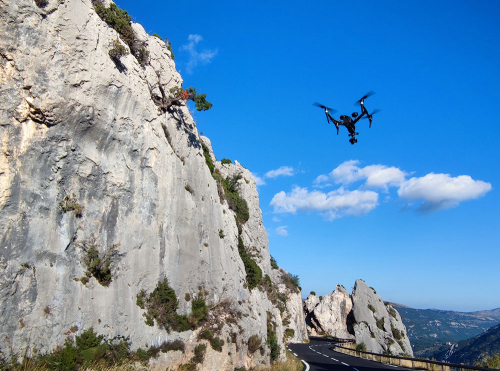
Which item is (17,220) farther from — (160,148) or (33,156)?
(160,148)

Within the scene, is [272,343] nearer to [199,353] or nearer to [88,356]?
[199,353]

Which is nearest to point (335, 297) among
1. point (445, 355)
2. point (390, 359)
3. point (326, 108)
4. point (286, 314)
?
point (286, 314)

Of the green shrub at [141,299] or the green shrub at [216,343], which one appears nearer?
the green shrub at [141,299]

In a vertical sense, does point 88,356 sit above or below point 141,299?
below

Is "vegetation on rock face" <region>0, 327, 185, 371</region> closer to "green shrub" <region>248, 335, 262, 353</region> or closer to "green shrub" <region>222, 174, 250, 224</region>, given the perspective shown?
"green shrub" <region>248, 335, 262, 353</region>

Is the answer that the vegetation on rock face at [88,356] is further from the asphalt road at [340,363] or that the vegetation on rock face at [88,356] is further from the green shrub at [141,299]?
the asphalt road at [340,363]

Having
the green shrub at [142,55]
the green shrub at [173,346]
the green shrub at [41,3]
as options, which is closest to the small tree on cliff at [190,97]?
the green shrub at [142,55]

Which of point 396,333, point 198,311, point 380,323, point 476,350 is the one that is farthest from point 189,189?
point 476,350
